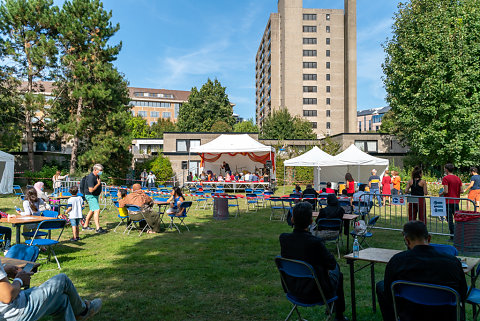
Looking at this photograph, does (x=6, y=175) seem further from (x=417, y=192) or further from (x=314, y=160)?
(x=417, y=192)

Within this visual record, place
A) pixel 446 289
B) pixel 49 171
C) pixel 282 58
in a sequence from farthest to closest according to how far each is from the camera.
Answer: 1. pixel 282 58
2. pixel 49 171
3. pixel 446 289

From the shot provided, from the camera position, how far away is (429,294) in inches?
101

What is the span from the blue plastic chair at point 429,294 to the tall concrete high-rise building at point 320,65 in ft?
195

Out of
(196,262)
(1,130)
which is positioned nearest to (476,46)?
(196,262)

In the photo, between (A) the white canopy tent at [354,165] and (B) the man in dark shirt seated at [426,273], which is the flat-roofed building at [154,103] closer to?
(A) the white canopy tent at [354,165]

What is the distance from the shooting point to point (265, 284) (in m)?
5.05

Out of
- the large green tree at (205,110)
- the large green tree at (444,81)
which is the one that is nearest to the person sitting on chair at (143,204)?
the large green tree at (444,81)

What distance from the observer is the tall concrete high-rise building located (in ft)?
202

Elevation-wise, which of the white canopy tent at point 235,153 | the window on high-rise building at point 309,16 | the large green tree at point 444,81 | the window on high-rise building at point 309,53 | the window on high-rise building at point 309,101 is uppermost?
the window on high-rise building at point 309,16

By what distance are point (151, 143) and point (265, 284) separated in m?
48.3

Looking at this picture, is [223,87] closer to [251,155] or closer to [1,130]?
[251,155]

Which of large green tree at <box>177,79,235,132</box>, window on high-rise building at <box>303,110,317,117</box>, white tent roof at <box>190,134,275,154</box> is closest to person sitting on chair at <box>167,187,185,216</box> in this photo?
white tent roof at <box>190,134,275,154</box>

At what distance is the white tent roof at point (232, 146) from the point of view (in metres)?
20.1

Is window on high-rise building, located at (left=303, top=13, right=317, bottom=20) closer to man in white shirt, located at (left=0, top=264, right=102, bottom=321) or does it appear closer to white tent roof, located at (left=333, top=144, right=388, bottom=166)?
white tent roof, located at (left=333, top=144, right=388, bottom=166)
